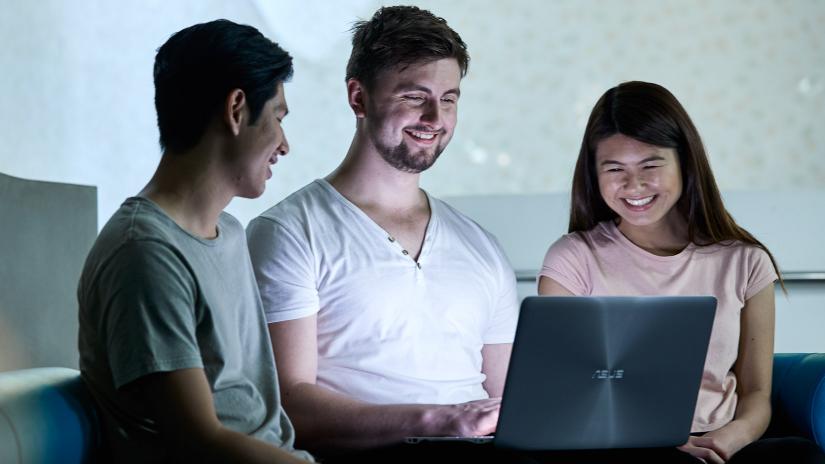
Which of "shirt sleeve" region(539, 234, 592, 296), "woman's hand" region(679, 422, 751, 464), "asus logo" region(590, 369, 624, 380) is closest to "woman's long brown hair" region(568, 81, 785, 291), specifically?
"shirt sleeve" region(539, 234, 592, 296)

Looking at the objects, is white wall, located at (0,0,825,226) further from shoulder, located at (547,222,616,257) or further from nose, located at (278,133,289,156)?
nose, located at (278,133,289,156)

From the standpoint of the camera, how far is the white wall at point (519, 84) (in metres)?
2.89

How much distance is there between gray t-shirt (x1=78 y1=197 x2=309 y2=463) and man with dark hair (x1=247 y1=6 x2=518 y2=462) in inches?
10.3

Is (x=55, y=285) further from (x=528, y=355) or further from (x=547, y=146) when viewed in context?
(x=547, y=146)

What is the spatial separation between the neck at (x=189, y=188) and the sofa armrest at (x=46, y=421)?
9.8 inches

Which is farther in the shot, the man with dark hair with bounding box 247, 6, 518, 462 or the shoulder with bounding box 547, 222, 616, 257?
the shoulder with bounding box 547, 222, 616, 257

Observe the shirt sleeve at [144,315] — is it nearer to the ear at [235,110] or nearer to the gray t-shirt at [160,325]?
the gray t-shirt at [160,325]

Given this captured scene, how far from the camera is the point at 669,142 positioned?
1963 millimetres

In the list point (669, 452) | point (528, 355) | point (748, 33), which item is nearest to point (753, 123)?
point (748, 33)

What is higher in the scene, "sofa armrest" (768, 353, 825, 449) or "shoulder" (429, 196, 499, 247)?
"shoulder" (429, 196, 499, 247)

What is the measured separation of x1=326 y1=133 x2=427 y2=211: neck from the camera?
1.89 metres

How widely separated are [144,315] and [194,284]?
105mm

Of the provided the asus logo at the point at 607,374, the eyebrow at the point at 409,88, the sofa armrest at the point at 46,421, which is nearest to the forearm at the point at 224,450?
the sofa armrest at the point at 46,421

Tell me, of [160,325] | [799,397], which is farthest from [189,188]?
[799,397]
